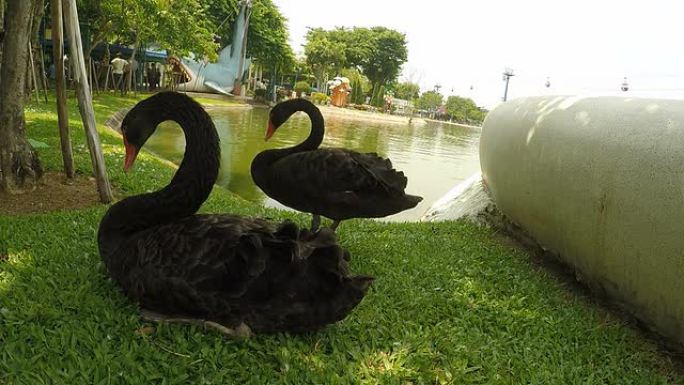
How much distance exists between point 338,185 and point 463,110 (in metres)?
64.1

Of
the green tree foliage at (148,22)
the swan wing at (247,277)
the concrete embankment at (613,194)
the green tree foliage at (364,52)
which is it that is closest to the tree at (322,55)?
the green tree foliage at (364,52)

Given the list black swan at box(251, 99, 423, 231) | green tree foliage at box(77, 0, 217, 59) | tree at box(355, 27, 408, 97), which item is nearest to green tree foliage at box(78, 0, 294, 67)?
green tree foliage at box(77, 0, 217, 59)

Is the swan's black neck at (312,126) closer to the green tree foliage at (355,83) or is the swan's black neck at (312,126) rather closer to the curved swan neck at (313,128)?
the curved swan neck at (313,128)

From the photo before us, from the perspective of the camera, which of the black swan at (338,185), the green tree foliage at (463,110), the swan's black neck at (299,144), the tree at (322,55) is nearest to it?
the black swan at (338,185)

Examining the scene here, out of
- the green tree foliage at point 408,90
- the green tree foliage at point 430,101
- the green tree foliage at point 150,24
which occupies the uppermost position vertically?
the green tree foliage at point 408,90

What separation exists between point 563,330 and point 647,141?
1.13 meters

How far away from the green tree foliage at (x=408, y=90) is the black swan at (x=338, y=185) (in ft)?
224

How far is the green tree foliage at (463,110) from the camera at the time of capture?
212ft

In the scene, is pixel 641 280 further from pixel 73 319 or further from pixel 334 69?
pixel 334 69

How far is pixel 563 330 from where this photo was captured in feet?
9.43

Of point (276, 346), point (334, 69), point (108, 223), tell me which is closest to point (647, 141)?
point (276, 346)

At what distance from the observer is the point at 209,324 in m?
2.16

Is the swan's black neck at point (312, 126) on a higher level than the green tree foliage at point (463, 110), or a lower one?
lower

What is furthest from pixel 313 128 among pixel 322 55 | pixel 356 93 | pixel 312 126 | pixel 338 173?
pixel 356 93
